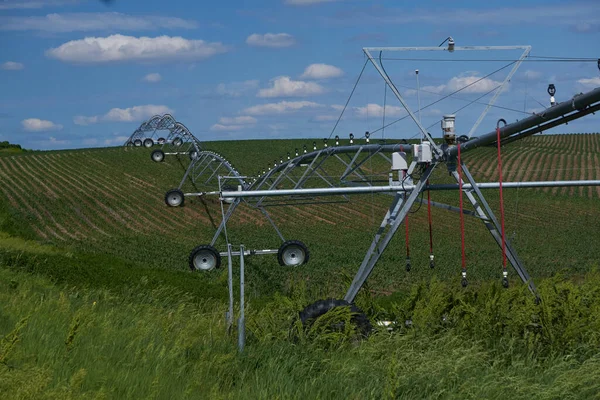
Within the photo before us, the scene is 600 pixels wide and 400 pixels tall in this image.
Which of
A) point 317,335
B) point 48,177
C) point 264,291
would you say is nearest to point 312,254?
point 264,291

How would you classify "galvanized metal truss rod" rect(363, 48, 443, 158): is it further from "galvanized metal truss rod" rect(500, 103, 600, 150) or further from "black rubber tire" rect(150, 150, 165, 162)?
"black rubber tire" rect(150, 150, 165, 162)

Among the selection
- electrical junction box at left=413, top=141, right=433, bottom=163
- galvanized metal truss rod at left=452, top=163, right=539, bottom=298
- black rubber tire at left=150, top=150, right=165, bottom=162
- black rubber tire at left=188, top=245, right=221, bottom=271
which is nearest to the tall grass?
galvanized metal truss rod at left=452, top=163, right=539, bottom=298

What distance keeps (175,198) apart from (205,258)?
1801cm

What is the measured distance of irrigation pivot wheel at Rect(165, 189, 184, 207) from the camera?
1639 inches

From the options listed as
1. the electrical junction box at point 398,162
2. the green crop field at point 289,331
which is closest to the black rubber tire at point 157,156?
the green crop field at point 289,331

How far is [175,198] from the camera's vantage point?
137 feet

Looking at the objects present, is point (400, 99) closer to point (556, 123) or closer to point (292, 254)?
point (556, 123)

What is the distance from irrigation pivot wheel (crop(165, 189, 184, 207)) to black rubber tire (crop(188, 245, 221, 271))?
17.7 m

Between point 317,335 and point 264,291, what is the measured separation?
435 inches

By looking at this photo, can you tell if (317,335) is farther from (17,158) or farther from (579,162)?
(579,162)

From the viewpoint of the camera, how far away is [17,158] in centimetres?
6078

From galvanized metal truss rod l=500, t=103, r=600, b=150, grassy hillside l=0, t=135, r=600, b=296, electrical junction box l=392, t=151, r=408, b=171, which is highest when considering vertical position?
galvanized metal truss rod l=500, t=103, r=600, b=150

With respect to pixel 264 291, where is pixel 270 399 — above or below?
above

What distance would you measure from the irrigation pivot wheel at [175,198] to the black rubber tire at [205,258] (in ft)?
58.2
